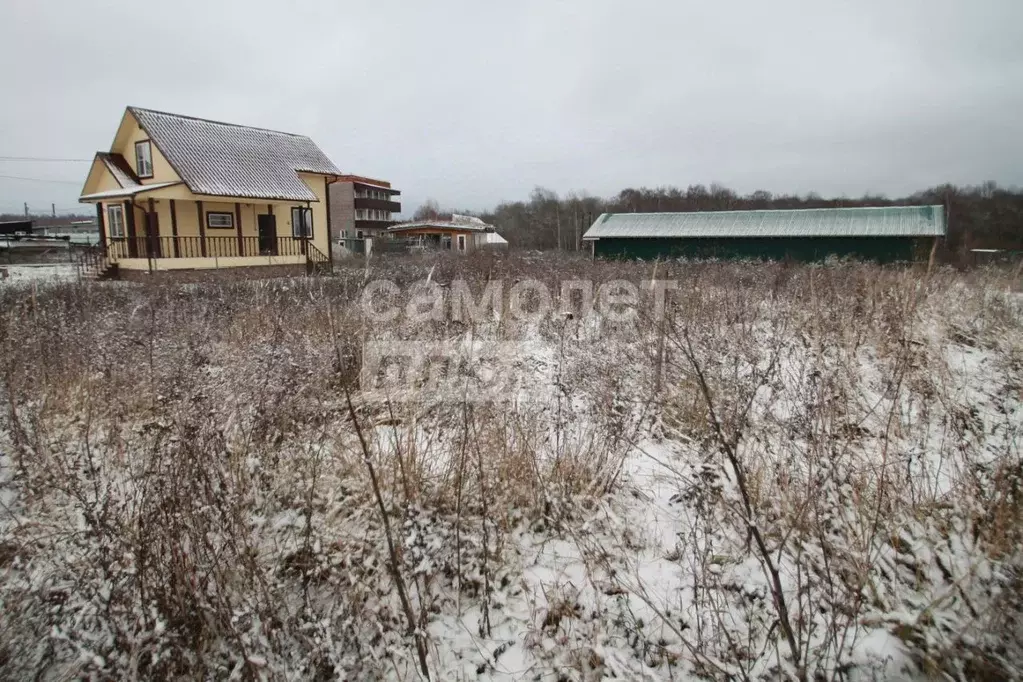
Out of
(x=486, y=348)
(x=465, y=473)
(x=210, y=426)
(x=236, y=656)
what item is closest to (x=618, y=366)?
(x=486, y=348)

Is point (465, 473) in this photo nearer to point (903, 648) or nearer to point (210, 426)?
point (210, 426)

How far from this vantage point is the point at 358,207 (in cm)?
5309

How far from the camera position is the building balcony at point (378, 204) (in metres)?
53.1

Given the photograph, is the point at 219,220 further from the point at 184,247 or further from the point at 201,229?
the point at 184,247

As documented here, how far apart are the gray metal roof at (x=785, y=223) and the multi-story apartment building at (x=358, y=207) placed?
3074 cm

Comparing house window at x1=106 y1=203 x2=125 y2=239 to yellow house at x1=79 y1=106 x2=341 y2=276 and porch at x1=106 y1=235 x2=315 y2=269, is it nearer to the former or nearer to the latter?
yellow house at x1=79 y1=106 x2=341 y2=276

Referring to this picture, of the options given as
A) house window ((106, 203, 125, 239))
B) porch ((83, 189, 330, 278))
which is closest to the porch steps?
porch ((83, 189, 330, 278))

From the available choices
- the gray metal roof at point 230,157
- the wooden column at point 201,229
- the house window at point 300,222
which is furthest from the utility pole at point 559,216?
the wooden column at point 201,229

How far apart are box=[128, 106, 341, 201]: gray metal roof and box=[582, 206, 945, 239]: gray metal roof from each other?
14.9 metres

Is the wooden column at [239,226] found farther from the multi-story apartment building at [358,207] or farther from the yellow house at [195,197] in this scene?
the multi-story apartment building at [358,207]

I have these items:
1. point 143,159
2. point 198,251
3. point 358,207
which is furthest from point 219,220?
point 358,207

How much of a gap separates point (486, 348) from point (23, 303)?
24.7ft

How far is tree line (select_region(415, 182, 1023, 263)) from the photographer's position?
34719mm

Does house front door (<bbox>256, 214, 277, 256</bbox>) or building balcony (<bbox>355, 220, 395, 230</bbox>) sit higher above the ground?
building balcony (<bbox>355, 220, 395, 230</bbox>)
